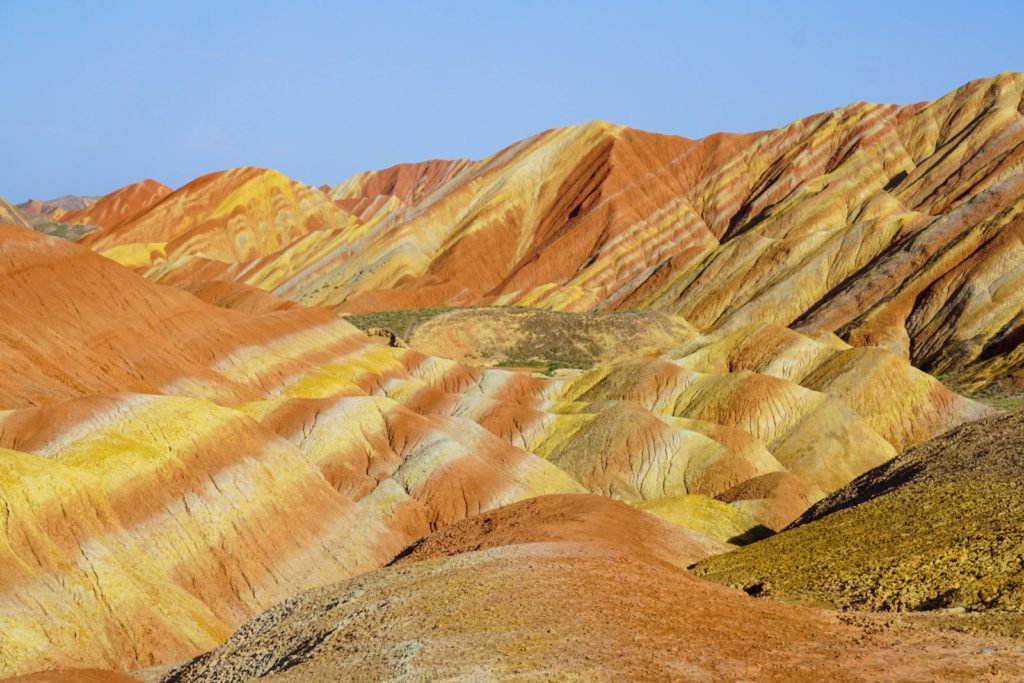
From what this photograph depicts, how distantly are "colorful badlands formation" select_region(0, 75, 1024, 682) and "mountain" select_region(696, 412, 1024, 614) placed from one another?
15 centimetres

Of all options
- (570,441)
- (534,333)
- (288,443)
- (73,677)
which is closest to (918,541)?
(73,677)

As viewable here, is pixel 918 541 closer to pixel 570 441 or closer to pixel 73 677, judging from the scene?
pixel 73 677

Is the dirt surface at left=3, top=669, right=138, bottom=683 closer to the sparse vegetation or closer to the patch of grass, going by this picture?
the sparse vegetation

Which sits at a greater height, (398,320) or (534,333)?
(398,320)

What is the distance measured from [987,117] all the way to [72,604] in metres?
129

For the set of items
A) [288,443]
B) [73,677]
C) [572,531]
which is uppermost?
[288,443]

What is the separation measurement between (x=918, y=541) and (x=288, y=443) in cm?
2544

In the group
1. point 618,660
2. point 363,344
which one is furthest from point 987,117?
point 618,660

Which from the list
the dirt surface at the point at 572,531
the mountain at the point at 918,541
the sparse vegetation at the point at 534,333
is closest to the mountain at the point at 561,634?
the dirt surface at the point at 572,531

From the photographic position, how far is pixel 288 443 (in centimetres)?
4819

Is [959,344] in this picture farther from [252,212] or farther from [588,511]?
[252,212]

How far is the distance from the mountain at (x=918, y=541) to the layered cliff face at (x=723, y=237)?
179ft

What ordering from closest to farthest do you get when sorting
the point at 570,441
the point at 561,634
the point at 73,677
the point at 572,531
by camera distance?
the point at 561,634 < the point at 73,677 < the point at 572,531 < the point at 570,441

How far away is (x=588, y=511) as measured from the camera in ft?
124
